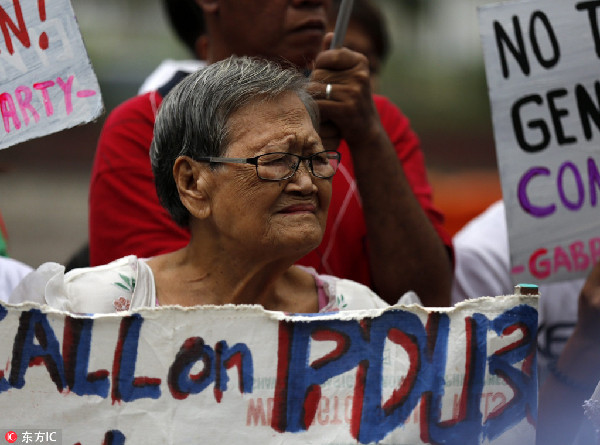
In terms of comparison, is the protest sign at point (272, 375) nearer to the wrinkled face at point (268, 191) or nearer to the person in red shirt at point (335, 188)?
the wrinkled face at point (268, 191)

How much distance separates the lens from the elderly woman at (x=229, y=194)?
2396 mm

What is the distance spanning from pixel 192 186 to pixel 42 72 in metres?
0.43

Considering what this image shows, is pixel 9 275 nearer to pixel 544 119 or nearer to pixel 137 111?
pixel 137 111

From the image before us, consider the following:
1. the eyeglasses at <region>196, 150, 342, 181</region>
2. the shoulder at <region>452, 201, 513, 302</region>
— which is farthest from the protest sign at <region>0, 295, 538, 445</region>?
the shoulder at <region>452, 201, 513, 302</region>

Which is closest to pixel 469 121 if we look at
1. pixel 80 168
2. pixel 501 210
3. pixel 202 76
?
pixel 80 168

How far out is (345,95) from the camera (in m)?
2.79

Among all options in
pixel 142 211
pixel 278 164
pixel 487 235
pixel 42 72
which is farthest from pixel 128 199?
pixel 487 235

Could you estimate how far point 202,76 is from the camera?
2.48 m

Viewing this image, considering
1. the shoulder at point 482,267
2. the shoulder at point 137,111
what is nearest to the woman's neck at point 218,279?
the shoulder at point 137,111

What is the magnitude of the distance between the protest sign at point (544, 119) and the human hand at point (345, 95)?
0.39 meters

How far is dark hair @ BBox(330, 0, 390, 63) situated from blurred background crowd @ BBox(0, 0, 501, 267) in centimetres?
786

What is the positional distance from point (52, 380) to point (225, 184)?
2.04ft

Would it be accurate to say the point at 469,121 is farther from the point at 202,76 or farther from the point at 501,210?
the point at 202,76

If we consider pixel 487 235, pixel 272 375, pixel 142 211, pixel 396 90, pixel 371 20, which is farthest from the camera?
pixel 396 90
